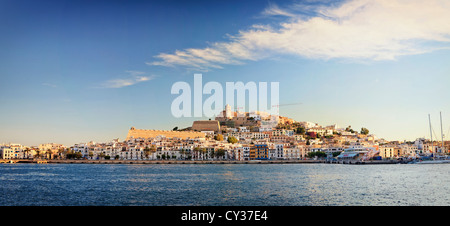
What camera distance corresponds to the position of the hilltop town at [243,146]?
61.6 m

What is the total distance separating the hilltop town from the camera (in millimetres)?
61594

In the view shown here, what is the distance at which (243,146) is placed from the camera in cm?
6494

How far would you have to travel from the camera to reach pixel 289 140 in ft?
242

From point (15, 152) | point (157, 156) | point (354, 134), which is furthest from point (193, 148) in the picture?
point (354, 134)
